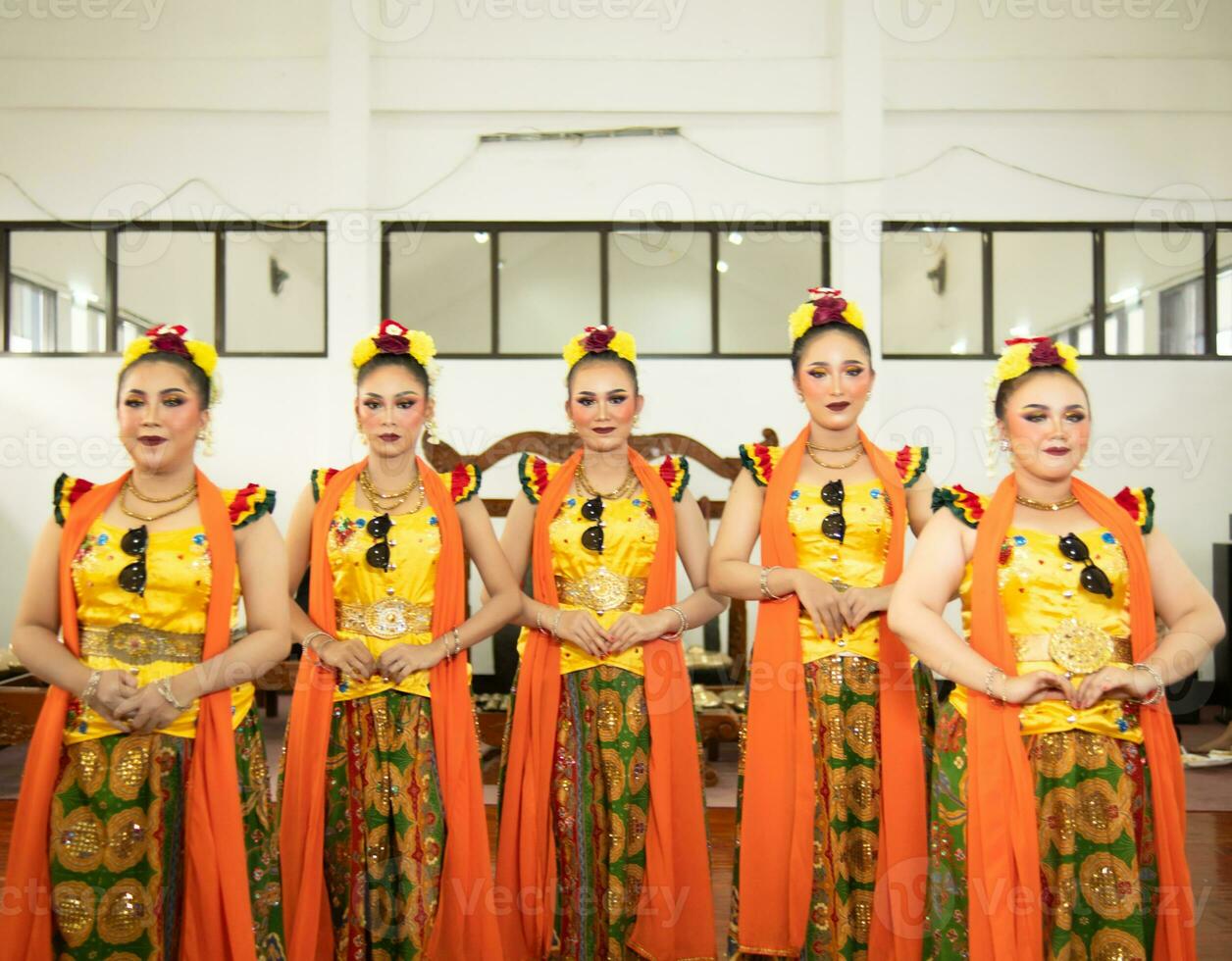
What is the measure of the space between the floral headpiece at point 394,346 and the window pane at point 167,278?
16.3 ft

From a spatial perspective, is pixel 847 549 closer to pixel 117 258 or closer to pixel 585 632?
pixel 585 632

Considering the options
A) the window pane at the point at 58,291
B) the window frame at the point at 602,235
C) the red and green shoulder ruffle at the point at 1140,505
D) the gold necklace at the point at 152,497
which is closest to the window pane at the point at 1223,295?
the window frame at the point at 602,235

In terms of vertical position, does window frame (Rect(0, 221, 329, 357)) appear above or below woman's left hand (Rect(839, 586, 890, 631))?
above

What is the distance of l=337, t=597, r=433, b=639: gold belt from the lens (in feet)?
8.42

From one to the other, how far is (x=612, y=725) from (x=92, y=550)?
128 cm

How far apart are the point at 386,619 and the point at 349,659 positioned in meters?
0.15

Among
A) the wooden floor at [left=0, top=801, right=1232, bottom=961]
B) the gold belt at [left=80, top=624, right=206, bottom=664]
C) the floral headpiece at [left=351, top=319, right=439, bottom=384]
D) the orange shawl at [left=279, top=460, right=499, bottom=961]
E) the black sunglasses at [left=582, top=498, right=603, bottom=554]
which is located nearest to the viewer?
the gold belt at [left=80, top=624, right=206, bottom=664]

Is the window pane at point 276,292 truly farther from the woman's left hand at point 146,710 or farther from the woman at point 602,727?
the woman's left hand at point 146,710

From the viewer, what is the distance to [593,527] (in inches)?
111

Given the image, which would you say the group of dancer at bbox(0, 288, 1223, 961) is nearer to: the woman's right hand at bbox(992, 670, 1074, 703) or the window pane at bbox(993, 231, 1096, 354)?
the woman's right hand at bbox(992, 670, 1074, 703)

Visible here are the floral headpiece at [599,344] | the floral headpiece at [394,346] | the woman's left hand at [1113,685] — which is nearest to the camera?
the woman's left hand at [1113,685]

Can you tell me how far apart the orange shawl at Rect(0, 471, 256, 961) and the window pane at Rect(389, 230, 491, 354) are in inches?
199

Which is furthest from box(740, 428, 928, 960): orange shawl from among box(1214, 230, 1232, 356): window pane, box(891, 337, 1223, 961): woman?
box(1214, 230, 1232, 356): window pane

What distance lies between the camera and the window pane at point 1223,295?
719cm
